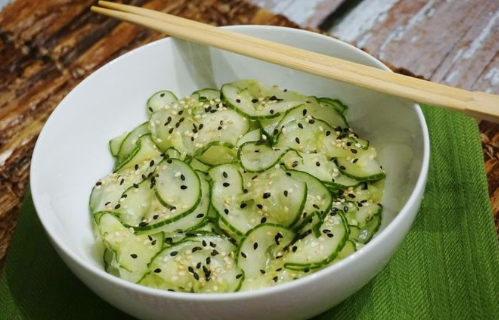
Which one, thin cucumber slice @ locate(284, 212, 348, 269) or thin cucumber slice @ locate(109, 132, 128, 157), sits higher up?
thin cucumber slice @ locate(109, 132, 128, 157)

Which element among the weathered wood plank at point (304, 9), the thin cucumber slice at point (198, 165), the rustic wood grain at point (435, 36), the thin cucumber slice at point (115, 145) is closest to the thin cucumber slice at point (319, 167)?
the thin cucumber slice at point (198, 165)

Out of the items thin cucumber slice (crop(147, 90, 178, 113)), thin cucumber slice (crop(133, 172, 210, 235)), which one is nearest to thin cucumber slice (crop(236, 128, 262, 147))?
thin cucumber slice (crop(133, 172, 210, 235))

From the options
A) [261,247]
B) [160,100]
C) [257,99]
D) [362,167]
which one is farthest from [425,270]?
[160,100]

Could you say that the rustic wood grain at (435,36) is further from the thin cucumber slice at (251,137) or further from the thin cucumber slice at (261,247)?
the thin cucumber slice at (261,247)

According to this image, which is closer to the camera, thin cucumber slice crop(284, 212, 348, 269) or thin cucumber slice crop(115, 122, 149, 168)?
thin cucumber slice crop(284, 212, 348, 269)

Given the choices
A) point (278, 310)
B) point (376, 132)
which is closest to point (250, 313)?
point (278, 310)

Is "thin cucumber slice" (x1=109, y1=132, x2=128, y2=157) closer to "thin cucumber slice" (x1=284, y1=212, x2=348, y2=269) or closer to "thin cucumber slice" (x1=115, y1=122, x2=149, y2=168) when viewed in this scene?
"thin cucumber slice" (x1=115, y1=122, x2=149, y2=168)

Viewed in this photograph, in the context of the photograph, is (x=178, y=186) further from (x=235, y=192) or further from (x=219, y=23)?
(x=219, y=23)
